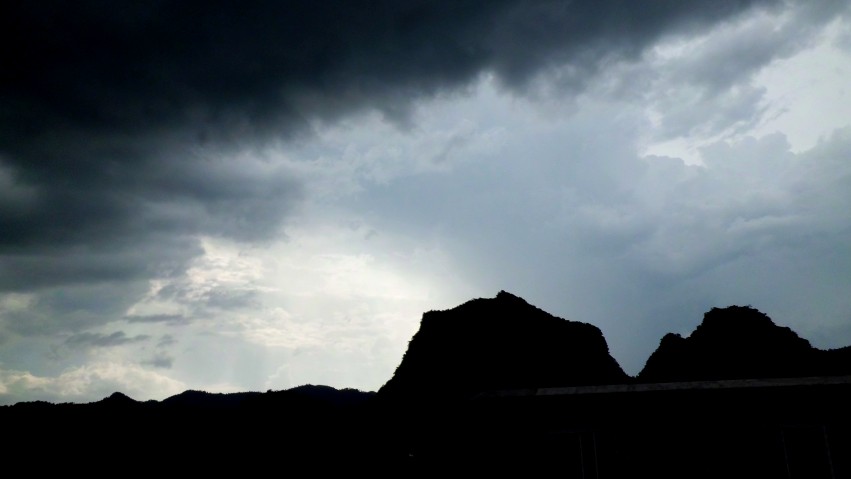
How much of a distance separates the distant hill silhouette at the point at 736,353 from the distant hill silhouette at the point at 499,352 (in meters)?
6.71

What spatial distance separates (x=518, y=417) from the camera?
45.8 ft

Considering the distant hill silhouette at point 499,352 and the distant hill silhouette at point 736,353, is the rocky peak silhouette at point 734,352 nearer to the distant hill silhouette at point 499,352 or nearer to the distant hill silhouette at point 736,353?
the distant hill silhouette at point 736,353

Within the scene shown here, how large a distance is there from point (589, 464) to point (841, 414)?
652cm

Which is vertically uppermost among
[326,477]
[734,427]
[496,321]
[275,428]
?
[496,321]

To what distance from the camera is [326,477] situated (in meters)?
36.0

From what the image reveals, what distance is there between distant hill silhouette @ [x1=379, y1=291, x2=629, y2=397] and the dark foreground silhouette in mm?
164

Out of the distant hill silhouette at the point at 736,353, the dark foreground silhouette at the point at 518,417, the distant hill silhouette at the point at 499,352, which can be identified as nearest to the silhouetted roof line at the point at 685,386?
the dark foreground silhouette at the point at 518,417

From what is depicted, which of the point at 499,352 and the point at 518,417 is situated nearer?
the point at 518,417

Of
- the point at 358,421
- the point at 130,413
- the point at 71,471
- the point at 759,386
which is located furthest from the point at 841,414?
the point at 130,413

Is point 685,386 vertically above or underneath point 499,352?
underneath

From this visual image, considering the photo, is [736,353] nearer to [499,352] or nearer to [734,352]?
[734,352]

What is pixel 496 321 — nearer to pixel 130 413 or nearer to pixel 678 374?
pixel 678 374

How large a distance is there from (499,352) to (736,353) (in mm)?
29426

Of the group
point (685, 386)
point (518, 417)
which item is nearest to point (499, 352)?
point (518, 417)
